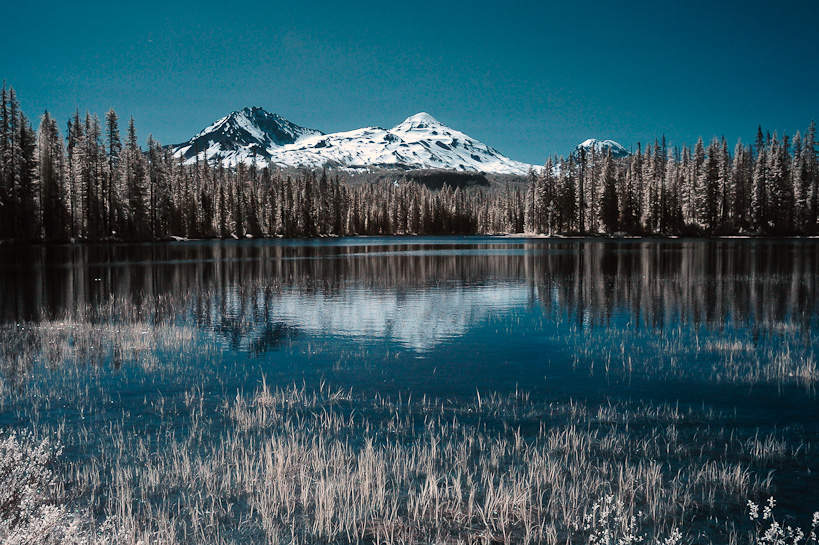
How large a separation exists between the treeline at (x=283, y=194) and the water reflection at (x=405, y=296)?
4049 centimetres

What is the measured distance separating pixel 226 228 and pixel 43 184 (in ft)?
162

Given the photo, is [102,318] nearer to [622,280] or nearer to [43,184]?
[622,280]

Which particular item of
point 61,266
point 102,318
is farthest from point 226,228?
point 102,318

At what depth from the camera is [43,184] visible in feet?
250

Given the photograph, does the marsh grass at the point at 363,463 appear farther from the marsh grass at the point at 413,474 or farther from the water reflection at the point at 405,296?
the water reflection at the point at 405,296

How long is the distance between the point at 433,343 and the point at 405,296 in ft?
35.1

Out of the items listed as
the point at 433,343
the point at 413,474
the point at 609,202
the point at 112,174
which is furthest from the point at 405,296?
the point at 609,202

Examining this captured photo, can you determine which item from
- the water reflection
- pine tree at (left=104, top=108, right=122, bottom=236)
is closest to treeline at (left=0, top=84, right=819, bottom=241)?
pine tree at (left=104, top=108, right=122, bottom=236)

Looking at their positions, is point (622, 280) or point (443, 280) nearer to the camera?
point (622, 280)

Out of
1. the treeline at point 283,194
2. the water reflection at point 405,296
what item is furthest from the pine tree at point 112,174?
the water reflection at point 405,296

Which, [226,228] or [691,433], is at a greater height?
[226,228]

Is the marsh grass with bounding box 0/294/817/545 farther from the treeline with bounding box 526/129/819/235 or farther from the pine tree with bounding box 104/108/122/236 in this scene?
the treeline with bounding box 526/129/819/235

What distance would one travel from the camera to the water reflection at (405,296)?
19.9 m

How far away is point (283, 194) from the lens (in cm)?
14325
